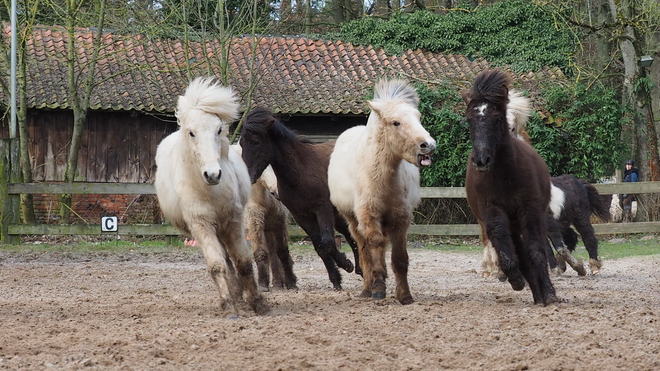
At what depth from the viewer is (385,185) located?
809 cm

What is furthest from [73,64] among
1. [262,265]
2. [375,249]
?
[375,249]

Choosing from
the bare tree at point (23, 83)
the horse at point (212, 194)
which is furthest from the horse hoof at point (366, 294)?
the bare tree at point (23, 83)

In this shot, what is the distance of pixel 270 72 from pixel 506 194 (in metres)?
Result: 18.8

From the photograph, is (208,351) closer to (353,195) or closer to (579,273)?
(353,195)

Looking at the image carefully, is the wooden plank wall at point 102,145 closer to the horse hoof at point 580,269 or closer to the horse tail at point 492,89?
the horse hoof at point 580,269

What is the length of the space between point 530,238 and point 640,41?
57.2 feet

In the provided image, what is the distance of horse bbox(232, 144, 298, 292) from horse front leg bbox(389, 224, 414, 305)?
7.02 ft

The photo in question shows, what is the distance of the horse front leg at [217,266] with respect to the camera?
6.98 m

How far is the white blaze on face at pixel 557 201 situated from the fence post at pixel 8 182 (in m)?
9.89

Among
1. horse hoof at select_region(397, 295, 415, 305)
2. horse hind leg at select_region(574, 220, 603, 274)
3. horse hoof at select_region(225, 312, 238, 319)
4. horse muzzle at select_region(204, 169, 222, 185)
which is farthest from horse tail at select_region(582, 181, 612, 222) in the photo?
horse muzzle at select_region(204, 169, 222, 185)

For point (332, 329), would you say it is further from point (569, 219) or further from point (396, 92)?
point (569, 219)

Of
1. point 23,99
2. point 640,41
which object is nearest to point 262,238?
point 23,99

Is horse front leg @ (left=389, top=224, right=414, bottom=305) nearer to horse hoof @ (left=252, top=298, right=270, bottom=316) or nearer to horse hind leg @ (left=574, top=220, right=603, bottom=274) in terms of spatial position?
horse hoof @ (left=252, top=298, right=270, bottom=316)

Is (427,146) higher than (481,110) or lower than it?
lower
